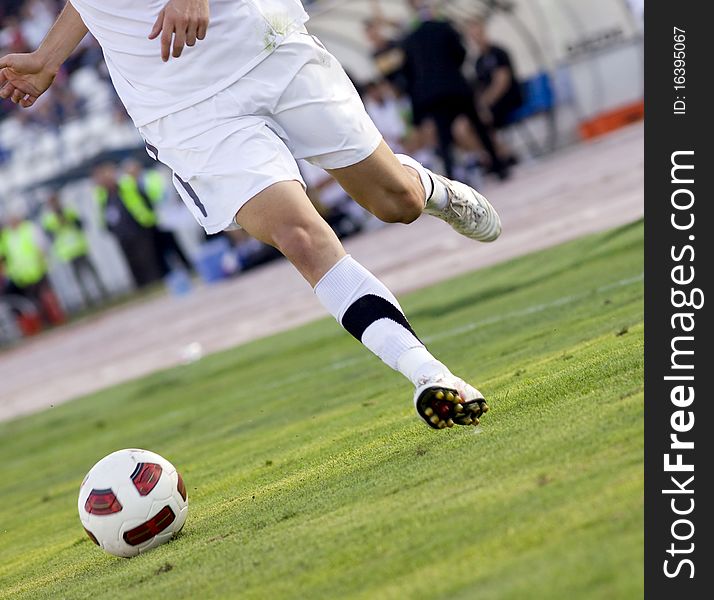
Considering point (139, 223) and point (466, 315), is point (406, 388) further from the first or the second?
point (139, 223)

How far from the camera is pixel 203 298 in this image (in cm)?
1645

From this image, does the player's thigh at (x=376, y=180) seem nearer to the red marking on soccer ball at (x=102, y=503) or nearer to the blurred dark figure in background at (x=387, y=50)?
the red marking on soccer ball at (x=102, y=503)

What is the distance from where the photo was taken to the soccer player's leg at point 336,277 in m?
4.05

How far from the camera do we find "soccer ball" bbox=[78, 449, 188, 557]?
4.04 meters

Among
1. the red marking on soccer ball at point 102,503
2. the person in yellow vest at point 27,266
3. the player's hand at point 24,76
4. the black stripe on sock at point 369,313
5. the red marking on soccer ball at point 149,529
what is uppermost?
the player's hand at point 24,76

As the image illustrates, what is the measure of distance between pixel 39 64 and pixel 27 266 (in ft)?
57.0

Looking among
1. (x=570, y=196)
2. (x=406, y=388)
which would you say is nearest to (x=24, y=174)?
(x=570, y=196)

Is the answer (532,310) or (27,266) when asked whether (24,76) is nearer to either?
(532,310)

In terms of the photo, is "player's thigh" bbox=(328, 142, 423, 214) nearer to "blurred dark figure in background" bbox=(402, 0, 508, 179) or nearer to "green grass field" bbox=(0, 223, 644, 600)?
"green grass field" bbox=(0, 223, 644, 600)

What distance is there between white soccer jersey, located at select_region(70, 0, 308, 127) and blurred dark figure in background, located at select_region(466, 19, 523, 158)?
42.2ft

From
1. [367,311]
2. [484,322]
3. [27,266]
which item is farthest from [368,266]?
[27,266]

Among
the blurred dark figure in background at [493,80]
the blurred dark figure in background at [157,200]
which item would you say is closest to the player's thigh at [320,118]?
the blurred dark figure in background at [493,80]

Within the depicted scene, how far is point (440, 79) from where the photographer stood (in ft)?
51.1

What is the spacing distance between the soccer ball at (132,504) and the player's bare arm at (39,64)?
56.9 inches
